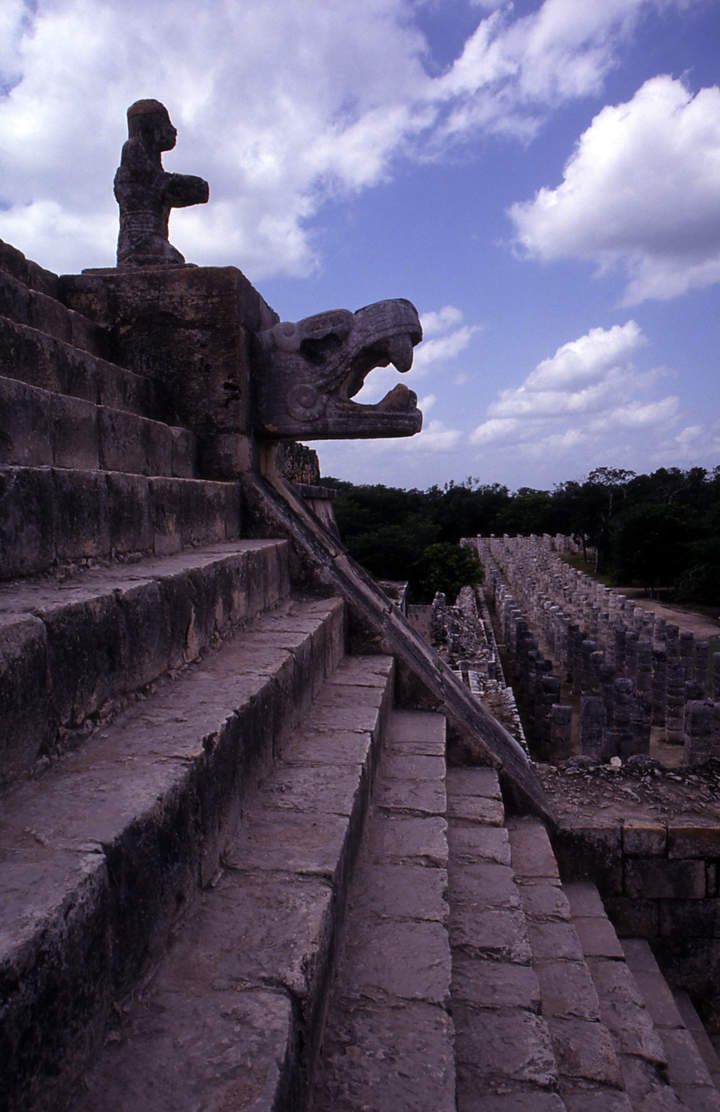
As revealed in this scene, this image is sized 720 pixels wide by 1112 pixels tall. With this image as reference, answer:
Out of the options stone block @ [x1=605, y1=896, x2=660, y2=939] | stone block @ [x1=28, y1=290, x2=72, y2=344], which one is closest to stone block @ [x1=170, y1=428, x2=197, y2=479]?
stone block @ [x1=28, y1=290, x2=72, y2=344]

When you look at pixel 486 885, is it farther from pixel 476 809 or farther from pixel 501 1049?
pixel 501 1049

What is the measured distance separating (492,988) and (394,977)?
43cm

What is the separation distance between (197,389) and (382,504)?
58315 mm

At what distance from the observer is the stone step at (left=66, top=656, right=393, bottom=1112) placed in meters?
1.03

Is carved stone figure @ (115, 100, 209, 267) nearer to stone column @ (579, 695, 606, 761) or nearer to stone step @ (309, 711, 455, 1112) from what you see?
stone step @ (309, 711, 455, 1112)

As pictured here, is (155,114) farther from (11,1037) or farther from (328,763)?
(11,1037)

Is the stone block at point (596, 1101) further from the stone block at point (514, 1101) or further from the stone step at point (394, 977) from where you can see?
the stone step at point (394, 977)

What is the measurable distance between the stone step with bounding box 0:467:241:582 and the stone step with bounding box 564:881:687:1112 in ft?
7.43

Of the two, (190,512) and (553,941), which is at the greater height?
(190,512)

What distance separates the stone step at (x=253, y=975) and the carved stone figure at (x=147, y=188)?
3368 mm

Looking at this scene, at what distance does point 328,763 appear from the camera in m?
2.19

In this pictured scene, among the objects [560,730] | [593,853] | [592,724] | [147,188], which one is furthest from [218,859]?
[592,724]

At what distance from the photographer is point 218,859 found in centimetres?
161

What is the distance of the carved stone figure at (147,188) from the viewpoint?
13.4 ft
